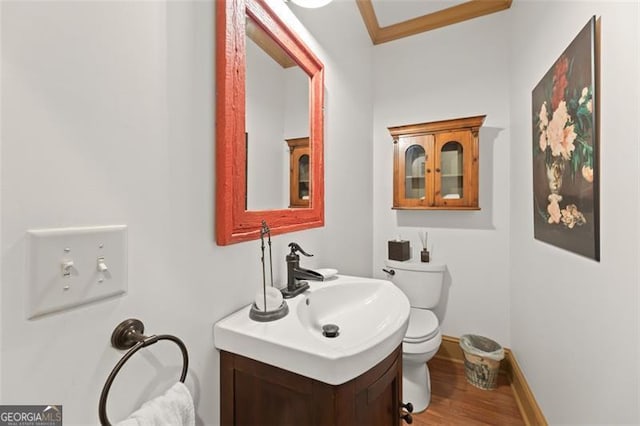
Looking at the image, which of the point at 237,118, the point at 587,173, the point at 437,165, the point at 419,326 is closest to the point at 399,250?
the point at 419,326

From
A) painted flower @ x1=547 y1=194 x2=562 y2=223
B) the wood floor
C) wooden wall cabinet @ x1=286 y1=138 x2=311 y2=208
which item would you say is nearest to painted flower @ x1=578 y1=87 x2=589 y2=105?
painted flower @ x1=547 y1=194 x2=562 y2=223

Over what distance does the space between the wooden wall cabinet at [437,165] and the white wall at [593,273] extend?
0.32m

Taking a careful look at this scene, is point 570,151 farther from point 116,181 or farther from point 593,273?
point 116,181

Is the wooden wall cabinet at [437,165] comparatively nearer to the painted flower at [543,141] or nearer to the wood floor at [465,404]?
the painted flower at [543,141]

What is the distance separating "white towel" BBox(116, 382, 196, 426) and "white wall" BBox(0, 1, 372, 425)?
65 mm

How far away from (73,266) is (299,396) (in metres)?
0.54

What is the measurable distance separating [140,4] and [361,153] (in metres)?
1.56

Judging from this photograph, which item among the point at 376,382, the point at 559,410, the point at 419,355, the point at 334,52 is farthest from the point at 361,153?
the point at 559,410

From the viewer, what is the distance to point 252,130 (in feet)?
2.95

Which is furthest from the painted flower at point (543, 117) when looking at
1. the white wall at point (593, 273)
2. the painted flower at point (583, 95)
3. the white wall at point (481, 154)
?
the white wall at point (481, 154)

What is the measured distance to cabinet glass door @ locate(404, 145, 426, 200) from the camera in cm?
203

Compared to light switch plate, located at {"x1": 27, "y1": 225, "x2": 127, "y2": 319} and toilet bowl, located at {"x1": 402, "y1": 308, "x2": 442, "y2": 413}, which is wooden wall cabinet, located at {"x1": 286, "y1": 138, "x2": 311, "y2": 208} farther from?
toilet bowl, located at {"x1": 402, "y1": 308, "x2": 442, "y2": 413}

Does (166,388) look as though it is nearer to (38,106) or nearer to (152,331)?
(152,331)

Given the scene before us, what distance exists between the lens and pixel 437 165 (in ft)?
6.32
